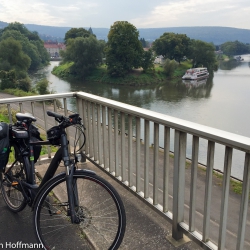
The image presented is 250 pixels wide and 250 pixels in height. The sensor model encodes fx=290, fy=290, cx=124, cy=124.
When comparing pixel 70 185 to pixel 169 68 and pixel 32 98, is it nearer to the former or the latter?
pixel 32 98

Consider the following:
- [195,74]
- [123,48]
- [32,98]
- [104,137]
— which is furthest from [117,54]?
[104,137]

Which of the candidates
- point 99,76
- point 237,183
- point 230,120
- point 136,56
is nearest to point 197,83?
point 136,56

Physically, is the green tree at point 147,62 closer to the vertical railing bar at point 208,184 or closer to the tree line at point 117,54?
the tree line at point 117,54

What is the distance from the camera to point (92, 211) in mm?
2068

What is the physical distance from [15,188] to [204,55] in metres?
53.3

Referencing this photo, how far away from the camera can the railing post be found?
1780 mm

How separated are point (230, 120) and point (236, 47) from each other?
305 ft

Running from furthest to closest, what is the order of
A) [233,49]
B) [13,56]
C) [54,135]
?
[233,49] → [13,56] → [54,135]

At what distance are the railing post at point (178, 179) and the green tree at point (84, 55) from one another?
43.2 meters

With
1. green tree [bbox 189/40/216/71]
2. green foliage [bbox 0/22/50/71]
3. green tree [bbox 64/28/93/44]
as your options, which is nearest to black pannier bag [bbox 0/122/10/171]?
green foliage [bbox 0/22/50/71]

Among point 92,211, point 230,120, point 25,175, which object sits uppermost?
point 25,175

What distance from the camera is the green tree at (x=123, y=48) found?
4231 cm

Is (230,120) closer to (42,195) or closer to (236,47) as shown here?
(42,195)

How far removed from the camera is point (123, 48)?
1726 inches
